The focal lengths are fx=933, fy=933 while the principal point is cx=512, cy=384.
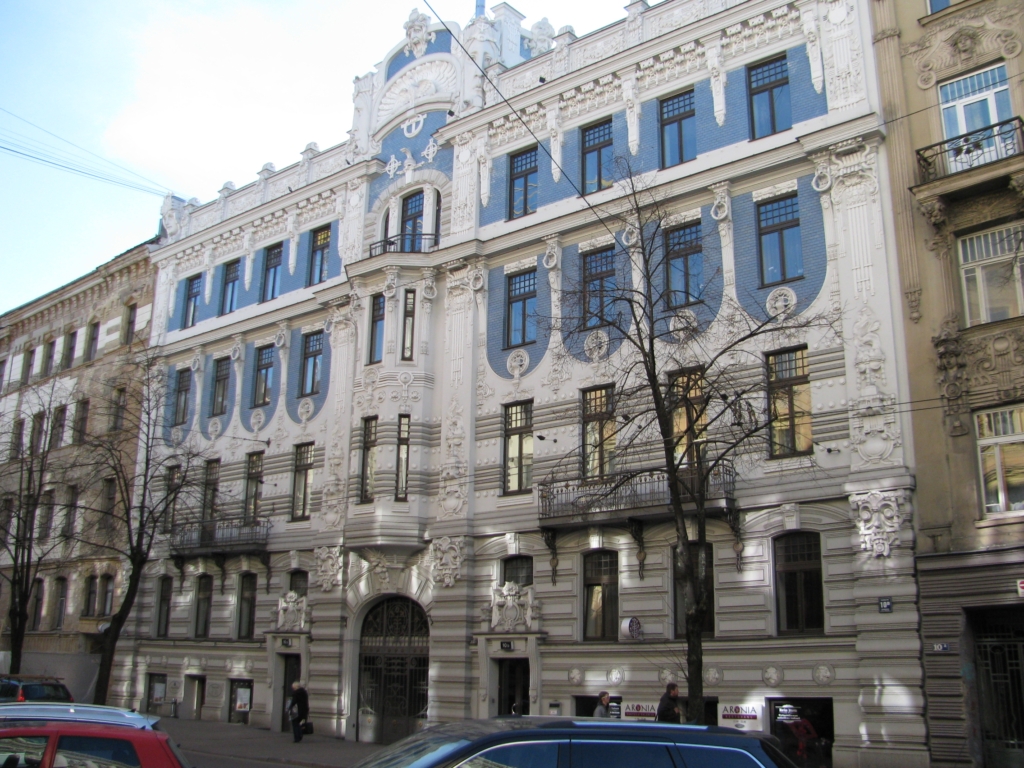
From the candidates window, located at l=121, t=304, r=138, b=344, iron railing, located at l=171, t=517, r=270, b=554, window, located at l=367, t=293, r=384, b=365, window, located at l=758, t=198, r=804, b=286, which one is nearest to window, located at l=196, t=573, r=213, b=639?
iron railing, located at l=171, t=517, r=270, b=554

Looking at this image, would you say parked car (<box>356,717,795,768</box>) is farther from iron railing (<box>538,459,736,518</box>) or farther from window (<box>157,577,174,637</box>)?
window (<box>157,577,174,637</box>)

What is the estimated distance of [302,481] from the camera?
31844 mm

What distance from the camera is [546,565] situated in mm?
24547

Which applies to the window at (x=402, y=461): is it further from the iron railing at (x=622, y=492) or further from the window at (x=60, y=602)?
the window at (x=60, y=602)

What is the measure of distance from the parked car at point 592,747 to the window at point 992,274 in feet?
49.5

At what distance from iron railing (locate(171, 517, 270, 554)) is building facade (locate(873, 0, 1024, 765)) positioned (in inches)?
840

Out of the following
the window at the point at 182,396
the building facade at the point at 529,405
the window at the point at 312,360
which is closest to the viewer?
the building facade at the point at 529,405

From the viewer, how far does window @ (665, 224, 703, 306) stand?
76.9 feet

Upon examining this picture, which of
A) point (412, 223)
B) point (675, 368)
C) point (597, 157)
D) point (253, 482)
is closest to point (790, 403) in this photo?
point (675, 368)

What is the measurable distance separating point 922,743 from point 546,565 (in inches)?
392

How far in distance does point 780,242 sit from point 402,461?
41.3 ft

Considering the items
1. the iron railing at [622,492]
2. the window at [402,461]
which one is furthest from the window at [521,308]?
the iron railing at [622,492]

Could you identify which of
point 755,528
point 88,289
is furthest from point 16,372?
point 755,528

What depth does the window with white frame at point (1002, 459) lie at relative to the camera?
17.9 metres
